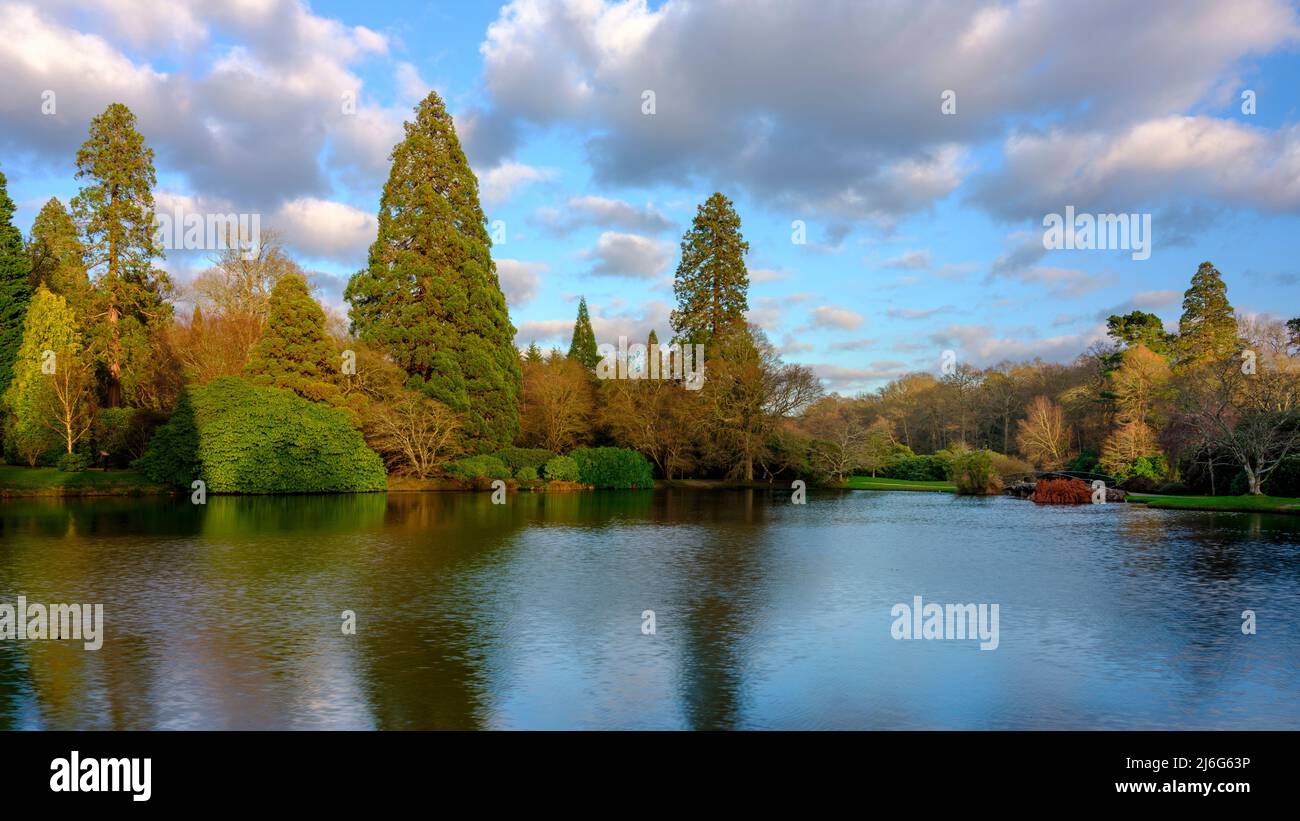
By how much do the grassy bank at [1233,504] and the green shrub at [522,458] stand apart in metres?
25.6

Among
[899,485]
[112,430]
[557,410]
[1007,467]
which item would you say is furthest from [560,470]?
[1007,467]

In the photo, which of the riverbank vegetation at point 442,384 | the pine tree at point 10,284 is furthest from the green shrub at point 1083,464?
the pine tree at point 10,284

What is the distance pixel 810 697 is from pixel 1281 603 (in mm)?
8908

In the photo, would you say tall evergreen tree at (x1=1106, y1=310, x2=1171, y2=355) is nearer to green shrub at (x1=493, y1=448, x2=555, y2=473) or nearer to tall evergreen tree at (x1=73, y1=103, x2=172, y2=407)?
green shrub at (x1=493, y1=448, x2=555, y2=473)

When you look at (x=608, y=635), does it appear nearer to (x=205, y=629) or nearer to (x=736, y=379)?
(x=205, y=629)

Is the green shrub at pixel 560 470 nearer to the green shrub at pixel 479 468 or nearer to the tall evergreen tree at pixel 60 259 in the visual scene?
the green shrub at pixel 479 468

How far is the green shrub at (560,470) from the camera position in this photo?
1577 inches

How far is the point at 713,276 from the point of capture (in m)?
53.9

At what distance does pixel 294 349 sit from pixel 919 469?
36814 mm

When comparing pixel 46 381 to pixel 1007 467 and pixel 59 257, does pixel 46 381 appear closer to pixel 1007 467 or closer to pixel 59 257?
pixel 59 257

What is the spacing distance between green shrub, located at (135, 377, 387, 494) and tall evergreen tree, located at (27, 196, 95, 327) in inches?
458
